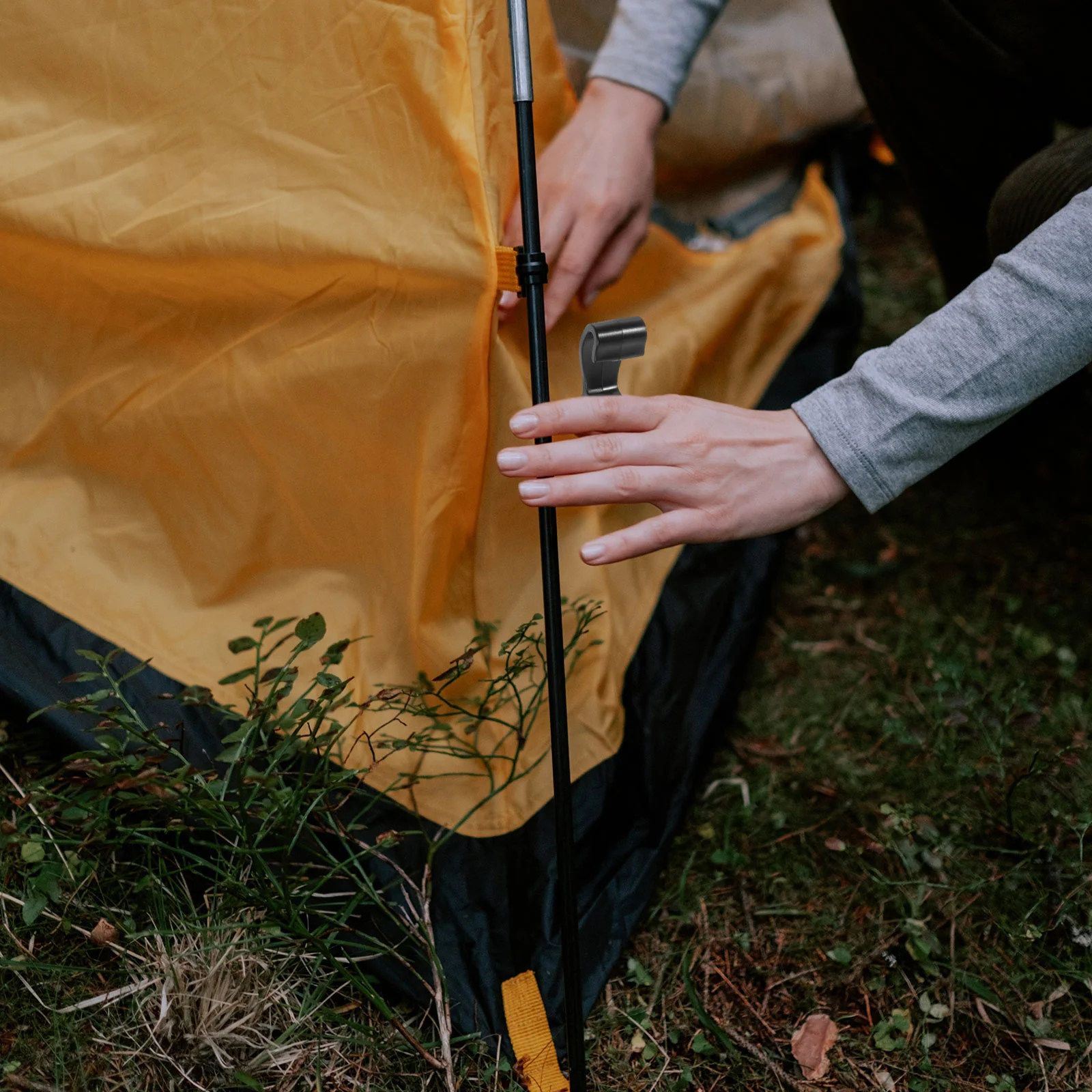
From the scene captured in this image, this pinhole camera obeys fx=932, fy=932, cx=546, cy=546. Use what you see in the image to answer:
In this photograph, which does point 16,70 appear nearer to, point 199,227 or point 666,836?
point 199,227

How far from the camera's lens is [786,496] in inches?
32.0

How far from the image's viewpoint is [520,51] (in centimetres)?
84

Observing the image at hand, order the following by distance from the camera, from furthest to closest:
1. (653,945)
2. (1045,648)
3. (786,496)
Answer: (1045,648)
(653,945)
(786,496)

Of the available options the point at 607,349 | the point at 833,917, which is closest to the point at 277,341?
the point at 607,349

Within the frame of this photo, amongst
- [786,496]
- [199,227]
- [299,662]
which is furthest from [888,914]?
[199,227]

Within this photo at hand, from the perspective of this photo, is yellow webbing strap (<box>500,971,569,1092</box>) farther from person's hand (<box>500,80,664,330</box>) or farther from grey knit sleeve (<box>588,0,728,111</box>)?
grey knit sleeve (<box>588,0,728,111</box>)

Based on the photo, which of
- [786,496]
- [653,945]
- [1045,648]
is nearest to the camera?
[786,496]

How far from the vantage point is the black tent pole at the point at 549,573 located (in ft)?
2.66

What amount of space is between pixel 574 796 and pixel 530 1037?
0.74 ft

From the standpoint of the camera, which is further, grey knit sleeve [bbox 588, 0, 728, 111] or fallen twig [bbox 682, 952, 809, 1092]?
grey knit sleeve [bbox 588, 0, 728, 111]

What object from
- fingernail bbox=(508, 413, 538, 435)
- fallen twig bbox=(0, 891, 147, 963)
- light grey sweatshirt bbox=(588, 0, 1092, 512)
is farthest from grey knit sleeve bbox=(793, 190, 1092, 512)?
fallen twig bbox=(0, 891, 147, 963)

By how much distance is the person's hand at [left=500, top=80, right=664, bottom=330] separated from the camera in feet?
3.26

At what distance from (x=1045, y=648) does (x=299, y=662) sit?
907mm

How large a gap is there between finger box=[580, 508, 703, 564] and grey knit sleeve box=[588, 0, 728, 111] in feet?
1.92
